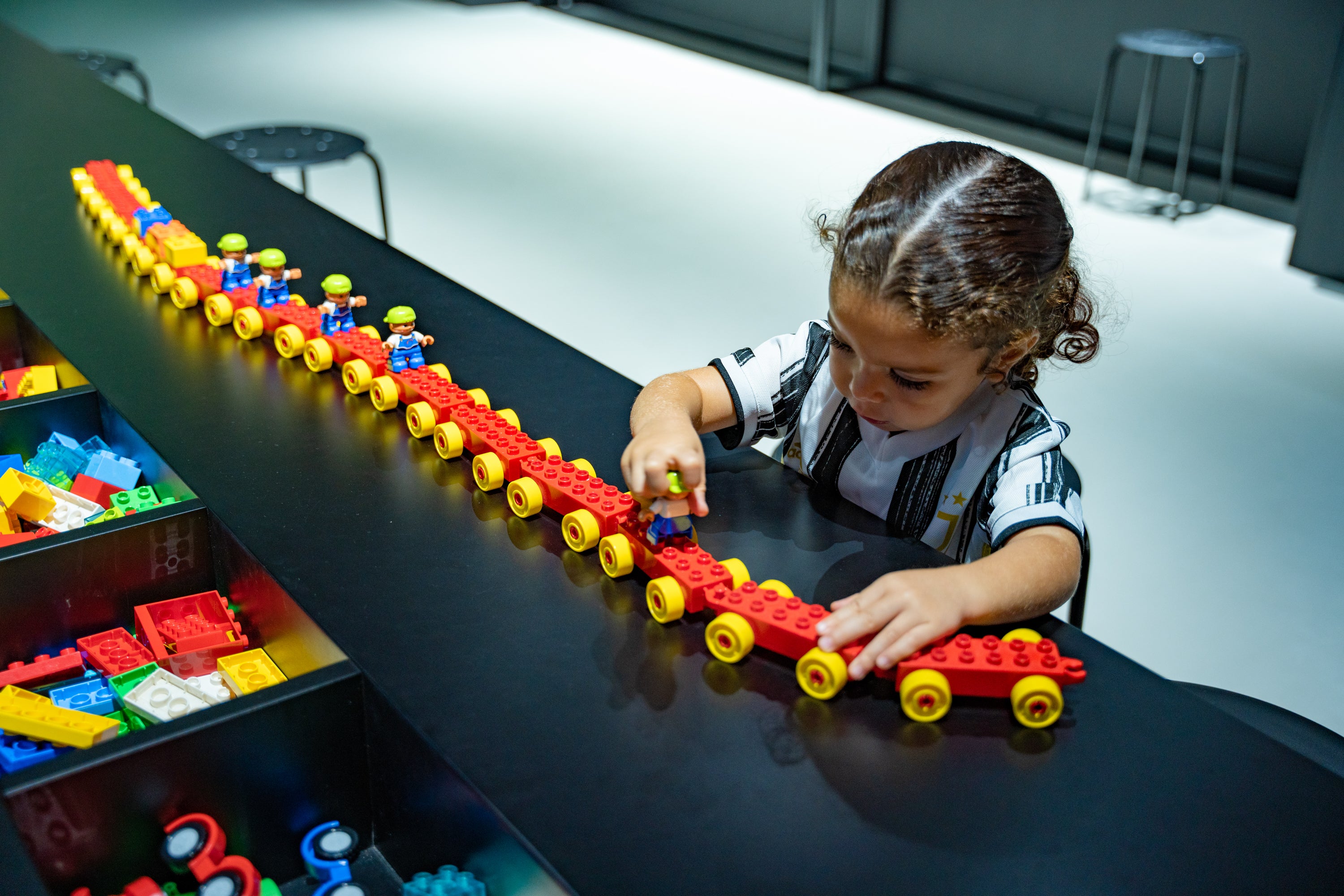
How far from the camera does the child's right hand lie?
1034mm

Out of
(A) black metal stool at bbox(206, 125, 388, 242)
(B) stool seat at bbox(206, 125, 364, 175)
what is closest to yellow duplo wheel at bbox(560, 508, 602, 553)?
(A) black metal stool at bbox(206, 125, 388, 242)

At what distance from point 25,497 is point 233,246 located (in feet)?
1.50

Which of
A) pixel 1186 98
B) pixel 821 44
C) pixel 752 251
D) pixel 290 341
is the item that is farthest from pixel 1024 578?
pixel 821 44

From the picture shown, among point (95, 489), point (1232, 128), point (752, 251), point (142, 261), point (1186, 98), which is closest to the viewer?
point (95, 489)

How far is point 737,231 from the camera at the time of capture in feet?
14.4

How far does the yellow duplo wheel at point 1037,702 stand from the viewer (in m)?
0.90

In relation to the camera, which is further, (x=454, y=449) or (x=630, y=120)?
(x=630, y=120)

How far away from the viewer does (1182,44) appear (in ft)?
13.5

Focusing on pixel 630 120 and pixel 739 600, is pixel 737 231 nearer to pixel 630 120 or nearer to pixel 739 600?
pixel 630 120

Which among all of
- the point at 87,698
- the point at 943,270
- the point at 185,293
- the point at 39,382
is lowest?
the point at 87,698

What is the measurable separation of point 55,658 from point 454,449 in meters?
0.45

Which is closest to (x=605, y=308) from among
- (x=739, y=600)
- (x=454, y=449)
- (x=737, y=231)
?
(x=737, y=231)

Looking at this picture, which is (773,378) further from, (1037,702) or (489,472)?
(1037,702)

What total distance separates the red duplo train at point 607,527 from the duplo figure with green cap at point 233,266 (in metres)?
0.01
